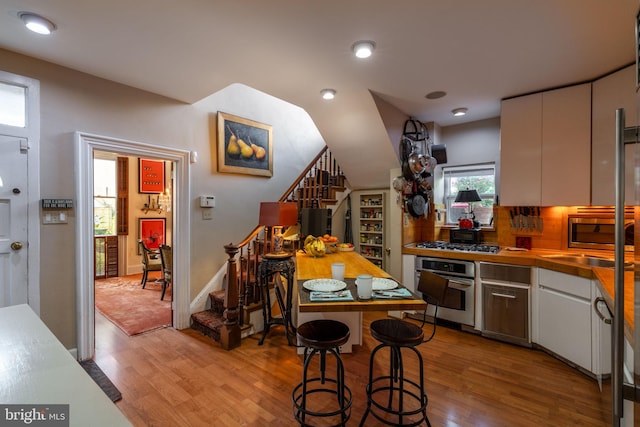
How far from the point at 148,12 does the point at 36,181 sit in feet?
5.56

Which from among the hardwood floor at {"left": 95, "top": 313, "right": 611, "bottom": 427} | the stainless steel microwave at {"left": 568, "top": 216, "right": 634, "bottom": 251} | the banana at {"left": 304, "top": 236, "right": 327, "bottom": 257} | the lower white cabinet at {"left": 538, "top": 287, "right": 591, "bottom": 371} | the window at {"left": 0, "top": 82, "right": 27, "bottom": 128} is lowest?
the hardwood floor at {"left": 95, "top": 313, "right": 611, "bottom": 427}

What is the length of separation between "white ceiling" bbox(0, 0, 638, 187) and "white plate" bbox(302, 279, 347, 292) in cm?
165

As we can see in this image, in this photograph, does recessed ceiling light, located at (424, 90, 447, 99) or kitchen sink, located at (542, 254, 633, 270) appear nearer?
kitchen sink, located at (542, 254, 633, 270)

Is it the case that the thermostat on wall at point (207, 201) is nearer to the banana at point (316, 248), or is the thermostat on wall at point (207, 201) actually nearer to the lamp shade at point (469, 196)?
the banana at point (316, 248)

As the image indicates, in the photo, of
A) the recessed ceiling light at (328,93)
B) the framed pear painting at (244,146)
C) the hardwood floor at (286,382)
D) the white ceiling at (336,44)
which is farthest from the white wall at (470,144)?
the framed pear painting at (244,146)

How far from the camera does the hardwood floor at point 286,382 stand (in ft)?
6.16

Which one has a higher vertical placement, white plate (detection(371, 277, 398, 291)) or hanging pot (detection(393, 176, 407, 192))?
hanging pot (detection(393, 176, 407, 192))

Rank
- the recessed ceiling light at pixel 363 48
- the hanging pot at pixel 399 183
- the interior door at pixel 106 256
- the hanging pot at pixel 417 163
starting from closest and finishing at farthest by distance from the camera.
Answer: the recessed ceiling light at pixel 363 48, the hanging pot at pixel 417 163, the hanging pot at pixel 399 183, the interior door at pixel 106 256

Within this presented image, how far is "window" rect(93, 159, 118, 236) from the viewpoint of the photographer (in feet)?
18.7

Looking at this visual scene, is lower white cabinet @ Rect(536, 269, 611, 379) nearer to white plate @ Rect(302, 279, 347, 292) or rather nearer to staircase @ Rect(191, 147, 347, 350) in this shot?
white plate @ Rect(302, 279, 347, 292)

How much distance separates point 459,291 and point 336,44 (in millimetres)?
2729

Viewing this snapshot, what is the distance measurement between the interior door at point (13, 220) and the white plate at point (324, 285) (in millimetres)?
2336

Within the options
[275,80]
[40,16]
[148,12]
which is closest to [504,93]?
[275,80]

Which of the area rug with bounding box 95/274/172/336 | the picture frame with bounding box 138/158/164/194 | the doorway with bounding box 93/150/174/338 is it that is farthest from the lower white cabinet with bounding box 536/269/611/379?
the picture frame with bounding box 138/158/164/194
